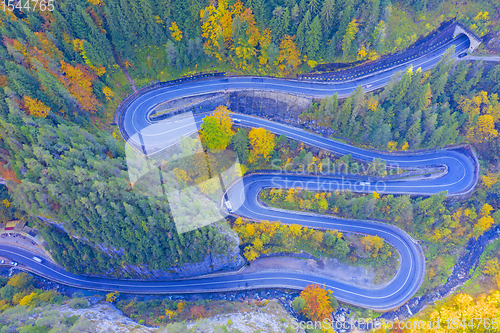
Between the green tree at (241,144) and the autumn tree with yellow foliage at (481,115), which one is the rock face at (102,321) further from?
the autumn tree with yellow foliage at (481,115)

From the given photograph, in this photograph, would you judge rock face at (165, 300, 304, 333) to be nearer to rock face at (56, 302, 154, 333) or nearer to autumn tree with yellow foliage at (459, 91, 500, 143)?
rock face at (56, 302, 154, 333)

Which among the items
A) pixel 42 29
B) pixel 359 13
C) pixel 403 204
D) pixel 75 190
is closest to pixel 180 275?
pixel 75 190

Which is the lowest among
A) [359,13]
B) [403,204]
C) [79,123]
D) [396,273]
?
[396,273]

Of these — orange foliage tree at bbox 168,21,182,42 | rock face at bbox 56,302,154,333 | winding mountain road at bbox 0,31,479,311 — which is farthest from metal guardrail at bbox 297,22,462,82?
→ rock face at bbox 56,302,154,333

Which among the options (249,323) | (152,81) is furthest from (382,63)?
(249,323)

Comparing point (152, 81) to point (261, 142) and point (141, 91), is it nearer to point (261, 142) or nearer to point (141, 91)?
point (141, 91)

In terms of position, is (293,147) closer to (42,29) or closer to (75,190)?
(75,190)

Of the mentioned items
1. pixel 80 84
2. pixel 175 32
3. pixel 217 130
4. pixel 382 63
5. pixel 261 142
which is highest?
pixel 382 63
